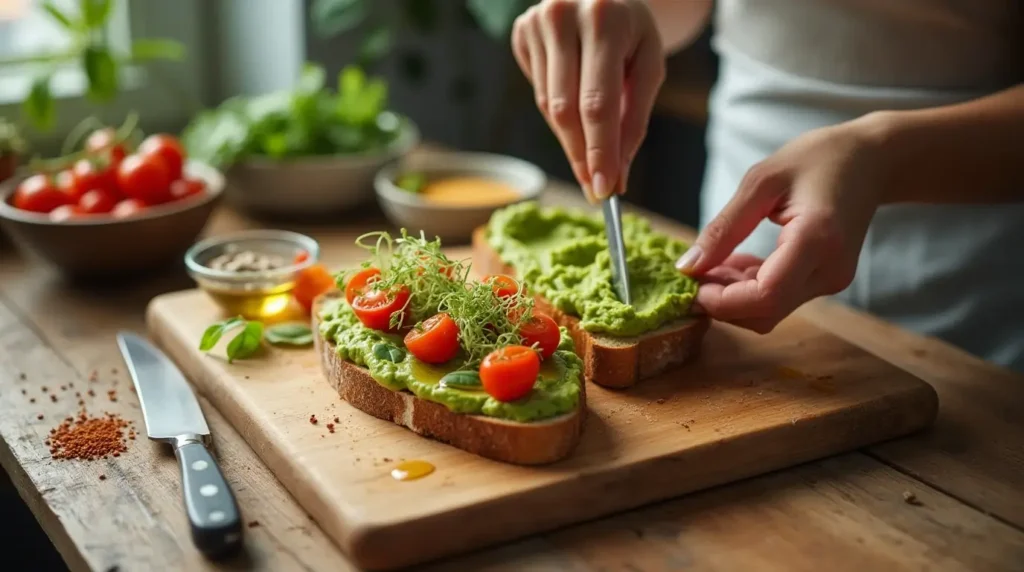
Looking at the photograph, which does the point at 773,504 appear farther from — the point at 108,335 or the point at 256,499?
the point at 108,335

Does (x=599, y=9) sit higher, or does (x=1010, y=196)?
(x=599, y=9)

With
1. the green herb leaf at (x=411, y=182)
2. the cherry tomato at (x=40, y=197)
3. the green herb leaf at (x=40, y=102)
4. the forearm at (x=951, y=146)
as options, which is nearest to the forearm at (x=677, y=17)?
the green herb leaf at (x=411, y=182)

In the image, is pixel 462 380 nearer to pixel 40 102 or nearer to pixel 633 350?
pixel 633 350

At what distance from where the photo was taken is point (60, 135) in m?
3.51

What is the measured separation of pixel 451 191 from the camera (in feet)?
10.0

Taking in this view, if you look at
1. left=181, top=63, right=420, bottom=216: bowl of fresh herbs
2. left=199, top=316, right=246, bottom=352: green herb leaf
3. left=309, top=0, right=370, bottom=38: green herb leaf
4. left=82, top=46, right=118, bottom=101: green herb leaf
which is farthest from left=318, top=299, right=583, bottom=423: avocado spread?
left=309, top=0, right=370, bottom=38: green herb leaf

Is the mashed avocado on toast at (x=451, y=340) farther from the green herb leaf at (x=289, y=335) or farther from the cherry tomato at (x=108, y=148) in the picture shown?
the cherry tomato at (x=108, y=148)

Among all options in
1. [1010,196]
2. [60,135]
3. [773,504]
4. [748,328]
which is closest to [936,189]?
[1010,196]

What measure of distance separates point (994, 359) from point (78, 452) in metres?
1.98

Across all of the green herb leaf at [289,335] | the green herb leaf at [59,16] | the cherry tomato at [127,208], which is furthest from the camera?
the green herb leaf at [59,16]

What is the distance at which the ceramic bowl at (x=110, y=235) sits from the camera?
245cm

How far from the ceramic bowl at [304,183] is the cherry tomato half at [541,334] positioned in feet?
4.38

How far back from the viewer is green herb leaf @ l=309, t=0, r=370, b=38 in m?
3.44

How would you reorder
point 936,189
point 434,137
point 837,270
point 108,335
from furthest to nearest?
point 434,137, point 108,335, point 936,189, point 837,270
